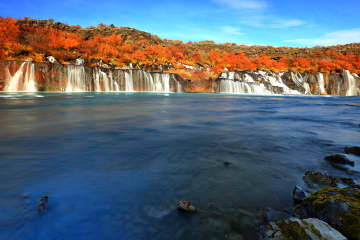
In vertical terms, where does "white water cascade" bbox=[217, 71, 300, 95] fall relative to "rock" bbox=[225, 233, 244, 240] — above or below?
above

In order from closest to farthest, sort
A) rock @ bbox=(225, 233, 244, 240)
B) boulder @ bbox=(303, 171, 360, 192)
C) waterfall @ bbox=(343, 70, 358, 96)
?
rock @ bbox=(225, 233, 244, 240) → boulder @ bbox=(303, 171, 360, 192) → waterfall @ bbox=(343, 70, 358, 96)

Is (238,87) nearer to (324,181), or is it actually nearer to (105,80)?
(105,80)

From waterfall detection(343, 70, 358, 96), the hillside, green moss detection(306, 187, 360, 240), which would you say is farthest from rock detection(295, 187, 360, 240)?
waterfall detection(343, 70, 358, 96)

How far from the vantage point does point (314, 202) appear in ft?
7.51

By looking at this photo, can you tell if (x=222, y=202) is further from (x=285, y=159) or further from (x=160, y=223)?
(x=285, y=159)

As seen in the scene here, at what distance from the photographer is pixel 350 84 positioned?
41312 mm

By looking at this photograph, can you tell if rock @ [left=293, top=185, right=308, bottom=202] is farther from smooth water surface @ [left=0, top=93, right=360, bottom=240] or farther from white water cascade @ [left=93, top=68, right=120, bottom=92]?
white water cascade @ [left=93, top=68, right=120, bottom=92]

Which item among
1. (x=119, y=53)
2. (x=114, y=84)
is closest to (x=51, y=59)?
(x=114, y=84)

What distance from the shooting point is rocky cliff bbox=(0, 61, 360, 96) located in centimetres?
2717

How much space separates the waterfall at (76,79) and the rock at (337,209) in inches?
1285

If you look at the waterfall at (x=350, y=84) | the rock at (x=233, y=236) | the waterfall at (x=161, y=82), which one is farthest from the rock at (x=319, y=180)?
the waterfall at (x=350, y=84)

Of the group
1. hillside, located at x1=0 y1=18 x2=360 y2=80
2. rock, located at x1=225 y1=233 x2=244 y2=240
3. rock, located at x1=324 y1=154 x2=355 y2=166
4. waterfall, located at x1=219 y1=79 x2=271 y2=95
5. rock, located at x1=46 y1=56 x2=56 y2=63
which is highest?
hillside, located at x1=0 y1=18 x2=360 y2=80

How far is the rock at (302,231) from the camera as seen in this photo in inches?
68.4

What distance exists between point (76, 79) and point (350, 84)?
49.9m
